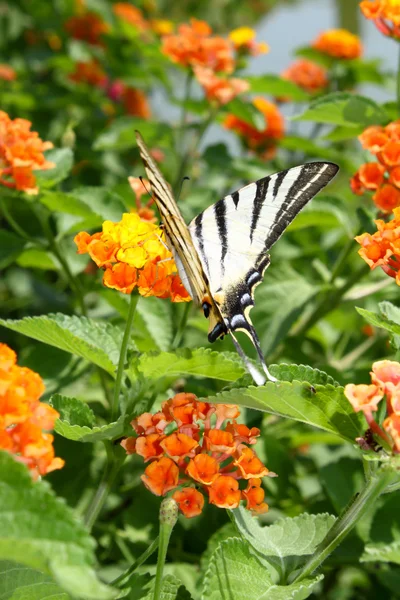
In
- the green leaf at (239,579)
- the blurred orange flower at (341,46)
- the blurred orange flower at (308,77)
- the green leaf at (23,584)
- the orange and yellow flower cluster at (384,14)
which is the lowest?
the green leaf at (239,579)

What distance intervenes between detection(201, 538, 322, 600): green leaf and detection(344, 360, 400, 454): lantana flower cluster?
21 cm

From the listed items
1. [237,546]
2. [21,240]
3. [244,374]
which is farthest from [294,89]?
[237,546]

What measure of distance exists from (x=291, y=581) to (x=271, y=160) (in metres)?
1.88

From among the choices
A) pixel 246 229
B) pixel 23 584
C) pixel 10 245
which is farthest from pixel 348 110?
pixel 23 584

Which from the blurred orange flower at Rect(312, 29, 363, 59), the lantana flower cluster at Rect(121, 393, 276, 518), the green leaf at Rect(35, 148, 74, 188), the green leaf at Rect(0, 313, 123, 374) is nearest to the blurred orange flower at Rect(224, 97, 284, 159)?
the blurred orange flower at Rect(312, 29, 363, 59)

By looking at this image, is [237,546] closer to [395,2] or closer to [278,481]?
[278,481]

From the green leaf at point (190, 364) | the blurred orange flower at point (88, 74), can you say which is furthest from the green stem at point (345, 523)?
the blurred orange flower at point (88, 74)

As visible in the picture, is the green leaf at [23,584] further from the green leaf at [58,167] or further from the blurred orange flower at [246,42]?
the blurred orange flower at [246,42]

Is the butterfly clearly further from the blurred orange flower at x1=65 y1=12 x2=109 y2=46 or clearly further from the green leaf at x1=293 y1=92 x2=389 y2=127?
the blurred orange flower at x1=65 y1=12 x2=109 y2=46

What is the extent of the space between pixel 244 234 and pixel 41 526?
845mm

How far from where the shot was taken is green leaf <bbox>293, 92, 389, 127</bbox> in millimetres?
1675

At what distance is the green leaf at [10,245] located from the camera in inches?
65.0

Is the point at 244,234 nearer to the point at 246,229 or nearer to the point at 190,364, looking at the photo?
the point at 246,229

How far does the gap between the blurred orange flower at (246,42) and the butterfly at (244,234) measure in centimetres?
110
